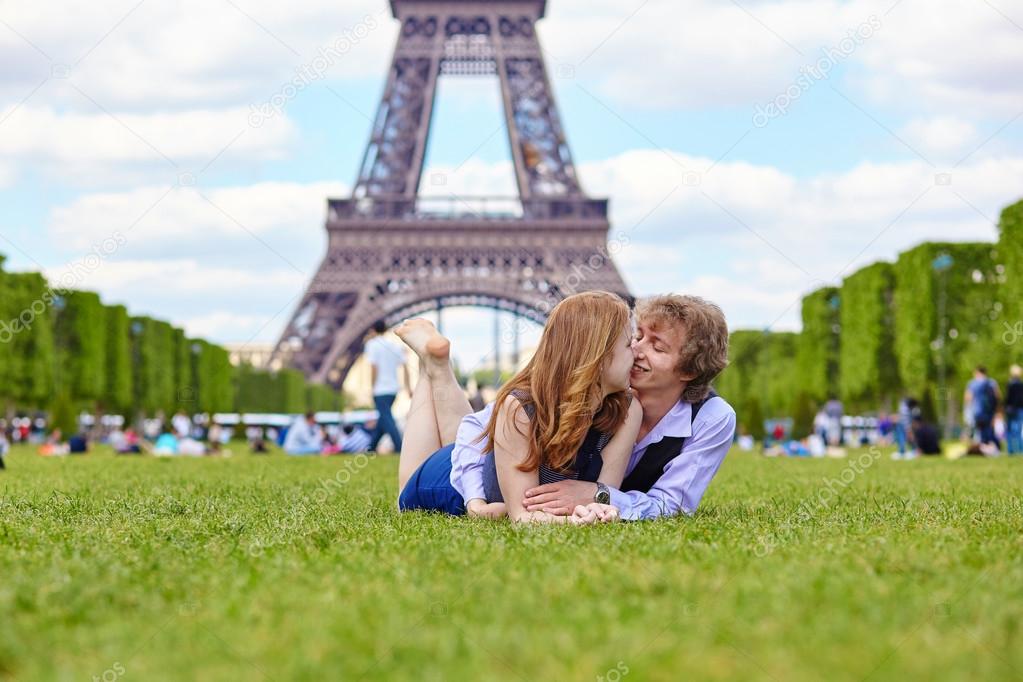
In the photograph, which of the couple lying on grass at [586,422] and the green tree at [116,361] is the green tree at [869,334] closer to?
the green tree at [116,361]

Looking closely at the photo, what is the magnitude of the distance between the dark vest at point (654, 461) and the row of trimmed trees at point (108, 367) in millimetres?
25073

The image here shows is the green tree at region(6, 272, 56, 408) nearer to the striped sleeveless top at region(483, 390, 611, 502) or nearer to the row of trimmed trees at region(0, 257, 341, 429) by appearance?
the row of trimmed trees at region(0, 257, 341, 429)

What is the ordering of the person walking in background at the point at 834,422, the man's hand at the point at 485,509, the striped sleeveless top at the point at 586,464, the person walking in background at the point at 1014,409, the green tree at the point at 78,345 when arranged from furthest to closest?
the green tree at the point at 78,345 < the person walking in background at the point at 834,422 < the person walking in background at the point at 1014,409 < the man's hand at the point at 485,509 < the striped sleeveless top at the point at 586,464

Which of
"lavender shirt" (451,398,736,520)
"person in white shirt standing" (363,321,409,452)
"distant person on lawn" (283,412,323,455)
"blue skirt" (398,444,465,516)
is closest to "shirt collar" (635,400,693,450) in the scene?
"lavender shirt" (451,398,736,520)

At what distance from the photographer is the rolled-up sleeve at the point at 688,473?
5418 mm

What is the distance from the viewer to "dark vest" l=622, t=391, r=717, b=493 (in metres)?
5.55

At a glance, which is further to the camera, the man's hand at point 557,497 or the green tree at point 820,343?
the green tree at point 820,343

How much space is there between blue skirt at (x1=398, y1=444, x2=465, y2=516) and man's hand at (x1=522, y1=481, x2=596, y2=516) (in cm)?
83

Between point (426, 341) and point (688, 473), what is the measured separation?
1.34m

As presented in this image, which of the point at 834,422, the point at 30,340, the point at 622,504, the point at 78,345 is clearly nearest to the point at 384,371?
the point at 622,504

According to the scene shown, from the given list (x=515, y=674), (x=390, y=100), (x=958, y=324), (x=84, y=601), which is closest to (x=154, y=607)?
(x=84, y=601)

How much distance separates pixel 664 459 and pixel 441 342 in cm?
114

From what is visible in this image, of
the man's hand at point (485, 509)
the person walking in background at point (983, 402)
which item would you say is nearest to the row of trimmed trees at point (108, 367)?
the person walking in background at point (983, 402)

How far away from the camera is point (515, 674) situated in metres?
2.39
